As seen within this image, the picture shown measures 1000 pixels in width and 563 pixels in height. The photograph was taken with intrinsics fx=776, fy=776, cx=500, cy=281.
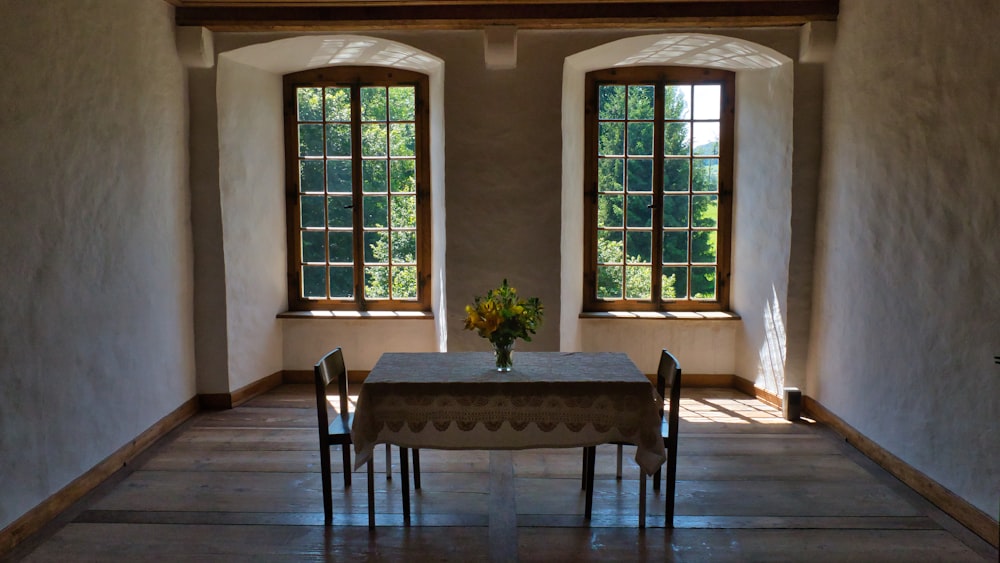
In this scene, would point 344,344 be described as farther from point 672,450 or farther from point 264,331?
point 672,450

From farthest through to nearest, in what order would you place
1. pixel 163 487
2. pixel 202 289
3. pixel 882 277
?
1. pixel 202 289
2. pixel 882 277
3. pixel 163 487

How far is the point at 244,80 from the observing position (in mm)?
6301

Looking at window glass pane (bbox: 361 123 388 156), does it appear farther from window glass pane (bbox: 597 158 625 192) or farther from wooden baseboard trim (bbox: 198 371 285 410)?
wooden baseboard trim (bbox: 198 371 285 410)

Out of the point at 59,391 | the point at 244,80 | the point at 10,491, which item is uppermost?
the point at 244,80

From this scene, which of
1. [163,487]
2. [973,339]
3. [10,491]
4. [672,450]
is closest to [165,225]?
[163,487]

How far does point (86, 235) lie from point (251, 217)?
2.14 m

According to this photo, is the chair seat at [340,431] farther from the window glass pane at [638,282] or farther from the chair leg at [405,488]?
the window glass pane at [638,282]

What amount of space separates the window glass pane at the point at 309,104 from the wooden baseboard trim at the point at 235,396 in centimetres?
234

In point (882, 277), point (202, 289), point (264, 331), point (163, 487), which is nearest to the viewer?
point (163, 487)

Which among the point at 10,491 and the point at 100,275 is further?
the point at 100,275

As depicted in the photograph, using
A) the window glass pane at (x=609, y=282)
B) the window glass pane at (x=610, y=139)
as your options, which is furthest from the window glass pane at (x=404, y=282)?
the window glass pane at (x=610, y=139)

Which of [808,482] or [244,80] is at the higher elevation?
[244,80]

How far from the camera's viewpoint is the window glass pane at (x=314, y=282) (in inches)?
281

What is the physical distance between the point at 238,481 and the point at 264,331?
2.33 metres
